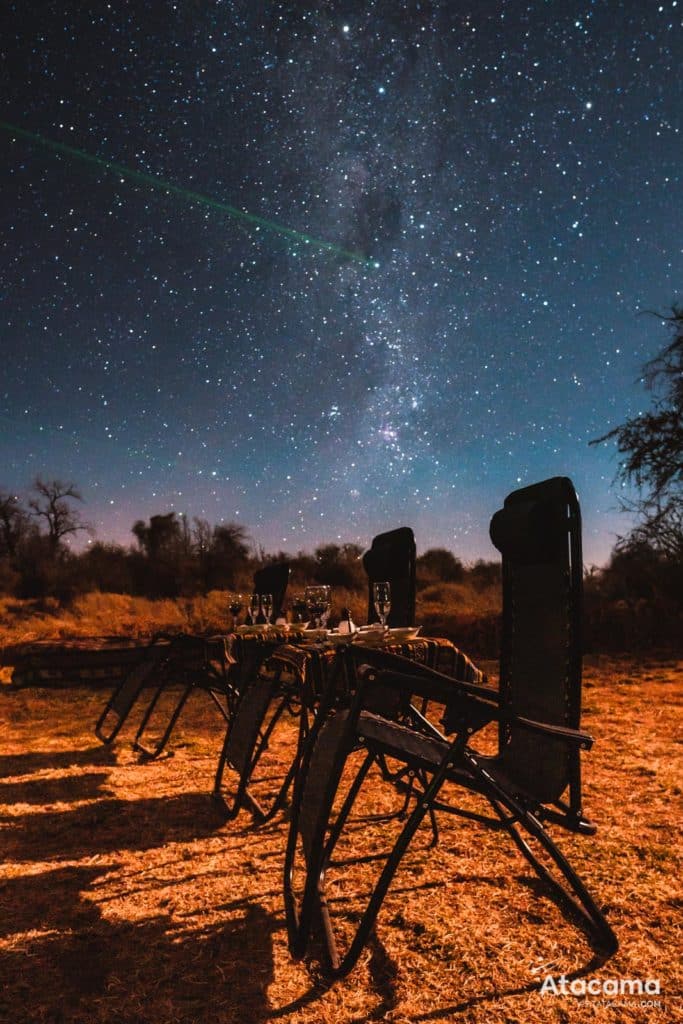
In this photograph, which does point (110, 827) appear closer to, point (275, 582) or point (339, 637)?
point (339, 637)

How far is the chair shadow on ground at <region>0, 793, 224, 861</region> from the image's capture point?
114 inches

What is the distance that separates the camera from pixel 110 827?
318 cm

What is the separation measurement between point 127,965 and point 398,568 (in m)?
2.71

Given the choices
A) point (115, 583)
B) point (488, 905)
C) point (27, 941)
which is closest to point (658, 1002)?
point (488, 905)

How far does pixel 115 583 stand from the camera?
13641 millimetres

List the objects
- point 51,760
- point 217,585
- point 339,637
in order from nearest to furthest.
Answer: point 339,637, point 51,760, point 217,585

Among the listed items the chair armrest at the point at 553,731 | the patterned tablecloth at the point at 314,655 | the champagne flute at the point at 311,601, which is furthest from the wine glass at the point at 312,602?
the chair armrest at the point at 553,731

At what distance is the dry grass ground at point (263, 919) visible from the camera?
5.76 feet

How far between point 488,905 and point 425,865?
1.30 feet

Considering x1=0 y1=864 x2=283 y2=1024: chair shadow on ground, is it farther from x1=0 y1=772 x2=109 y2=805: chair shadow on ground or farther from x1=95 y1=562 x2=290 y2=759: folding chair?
x1=95 y1=562 x2=290 y2=759: folding chair

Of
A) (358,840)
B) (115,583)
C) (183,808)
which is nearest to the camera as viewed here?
(358,840)

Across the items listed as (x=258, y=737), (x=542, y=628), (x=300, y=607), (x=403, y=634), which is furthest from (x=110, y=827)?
(x=542, y=628)

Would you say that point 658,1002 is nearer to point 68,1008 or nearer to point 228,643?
point 68,1008

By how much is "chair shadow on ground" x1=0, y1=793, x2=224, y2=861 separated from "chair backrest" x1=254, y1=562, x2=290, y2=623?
75.9 inches
